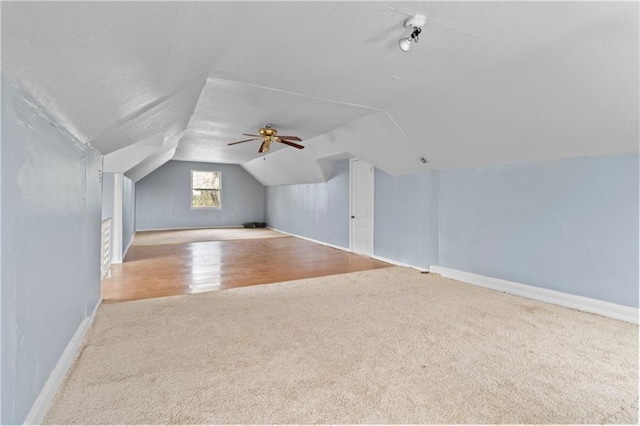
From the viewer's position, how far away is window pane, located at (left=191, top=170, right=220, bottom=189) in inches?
437

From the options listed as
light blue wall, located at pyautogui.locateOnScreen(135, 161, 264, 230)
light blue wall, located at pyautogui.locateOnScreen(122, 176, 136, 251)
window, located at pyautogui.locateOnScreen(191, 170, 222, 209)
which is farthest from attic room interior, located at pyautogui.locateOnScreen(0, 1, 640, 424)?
window, located at pyautogui.locateOnScreen(191, 170, 222, 209)

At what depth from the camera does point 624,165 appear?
292 centimetres

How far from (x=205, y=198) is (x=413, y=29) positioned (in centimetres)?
1044

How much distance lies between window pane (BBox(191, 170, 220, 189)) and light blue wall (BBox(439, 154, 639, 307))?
8.94 metres

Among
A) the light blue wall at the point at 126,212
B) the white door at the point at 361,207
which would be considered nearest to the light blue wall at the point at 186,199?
the light blue wall at the point at 126,212

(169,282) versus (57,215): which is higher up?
Answer: (57,215)

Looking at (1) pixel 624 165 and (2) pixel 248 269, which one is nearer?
(1) pixel 624 165

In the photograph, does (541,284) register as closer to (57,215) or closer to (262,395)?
(262,395)

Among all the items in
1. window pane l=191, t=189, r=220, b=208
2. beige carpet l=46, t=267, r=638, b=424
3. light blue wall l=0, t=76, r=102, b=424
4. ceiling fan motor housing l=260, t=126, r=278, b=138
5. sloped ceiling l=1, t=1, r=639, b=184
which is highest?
ceiling fan motor housing l=260, t=126, r=278, b=138

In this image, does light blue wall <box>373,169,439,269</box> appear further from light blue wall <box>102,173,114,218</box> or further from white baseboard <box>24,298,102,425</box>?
light blue wall <box>102,173,114,218</box>

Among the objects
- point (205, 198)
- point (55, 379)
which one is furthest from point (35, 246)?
point (205, 198)

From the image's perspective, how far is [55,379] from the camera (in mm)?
1740

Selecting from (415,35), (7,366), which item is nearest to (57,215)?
(7,366)

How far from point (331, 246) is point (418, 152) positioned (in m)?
3.66
